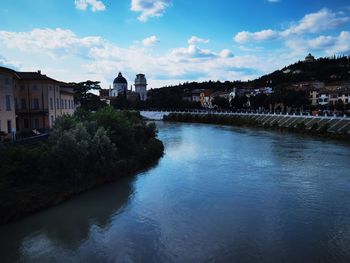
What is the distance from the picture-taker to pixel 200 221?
1302 centimetres

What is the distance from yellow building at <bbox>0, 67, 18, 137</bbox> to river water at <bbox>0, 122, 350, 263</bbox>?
742cm

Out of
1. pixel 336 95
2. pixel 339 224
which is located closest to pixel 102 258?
pixel 339 224

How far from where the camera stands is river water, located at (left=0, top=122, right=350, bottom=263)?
10.6 meters

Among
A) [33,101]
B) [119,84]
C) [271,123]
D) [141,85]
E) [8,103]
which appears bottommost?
[271,123]

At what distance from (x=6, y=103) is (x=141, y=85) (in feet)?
345

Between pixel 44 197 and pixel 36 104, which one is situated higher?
pixel 36 104

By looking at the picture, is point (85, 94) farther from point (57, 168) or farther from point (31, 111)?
point (57, 168)

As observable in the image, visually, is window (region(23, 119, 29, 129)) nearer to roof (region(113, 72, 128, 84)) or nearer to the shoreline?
the shoreline

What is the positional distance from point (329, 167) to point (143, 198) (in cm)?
1177

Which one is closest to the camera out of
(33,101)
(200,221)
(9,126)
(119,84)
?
(200,221)

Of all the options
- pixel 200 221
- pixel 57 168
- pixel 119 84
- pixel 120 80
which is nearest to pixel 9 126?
pixel 57 168

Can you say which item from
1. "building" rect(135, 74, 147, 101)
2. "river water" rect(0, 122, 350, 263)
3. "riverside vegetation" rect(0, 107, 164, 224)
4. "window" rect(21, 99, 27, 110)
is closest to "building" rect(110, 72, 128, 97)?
"building" rect(135, 74, 147, 101)

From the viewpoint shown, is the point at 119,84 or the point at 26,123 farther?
the point at 119,84

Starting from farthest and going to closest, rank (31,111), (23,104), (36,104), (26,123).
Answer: (26,123) → (36,104) → (23,104) → (31,111)
